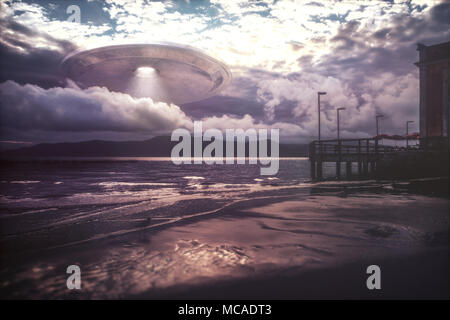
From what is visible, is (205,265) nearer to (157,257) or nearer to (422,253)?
(157,257)

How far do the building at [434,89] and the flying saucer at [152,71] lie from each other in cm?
2117

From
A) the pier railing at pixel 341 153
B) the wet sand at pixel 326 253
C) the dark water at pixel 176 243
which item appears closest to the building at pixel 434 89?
the pier railing at pixel 341 153

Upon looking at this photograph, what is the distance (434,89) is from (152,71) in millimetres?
24013

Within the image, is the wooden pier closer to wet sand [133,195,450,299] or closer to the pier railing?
the pier railing

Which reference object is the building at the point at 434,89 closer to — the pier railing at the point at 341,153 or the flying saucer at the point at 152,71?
the pier railing at the point at 341,153

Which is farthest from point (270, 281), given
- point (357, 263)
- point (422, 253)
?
point (422, 253)

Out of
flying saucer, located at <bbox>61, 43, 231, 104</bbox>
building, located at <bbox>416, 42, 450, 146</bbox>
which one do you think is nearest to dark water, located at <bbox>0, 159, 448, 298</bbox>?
flying saucer, located at <bbox>61, 43, 231, 104</bbox>

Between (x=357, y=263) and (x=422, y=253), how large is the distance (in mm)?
1186

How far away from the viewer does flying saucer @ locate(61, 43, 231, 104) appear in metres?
5.26

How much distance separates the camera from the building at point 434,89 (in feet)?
68.8

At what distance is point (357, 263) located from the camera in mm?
4059

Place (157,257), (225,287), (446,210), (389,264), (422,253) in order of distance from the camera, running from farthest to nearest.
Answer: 1. (446,210)
2. (157,257)
3. (422,253)
4. (389,264)
5. (225,287)
